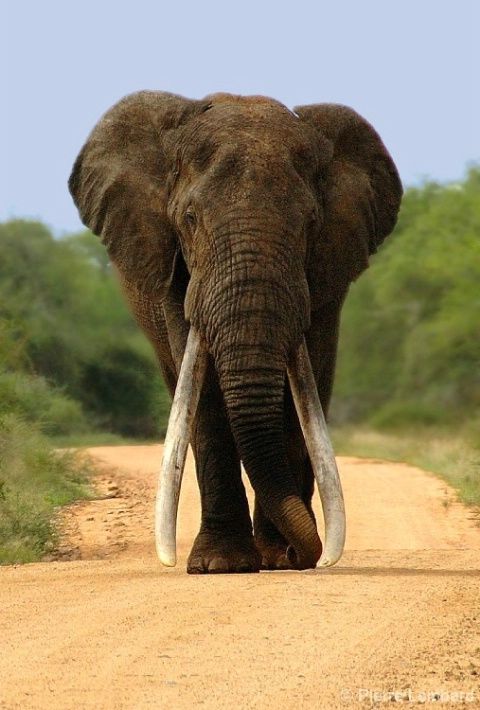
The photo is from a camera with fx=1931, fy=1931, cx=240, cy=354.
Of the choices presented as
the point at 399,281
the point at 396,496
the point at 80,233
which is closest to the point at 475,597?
the point at 396,496

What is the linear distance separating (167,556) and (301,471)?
1.64 metres

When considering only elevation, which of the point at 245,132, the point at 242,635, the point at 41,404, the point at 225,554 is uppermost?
the point at 41,404

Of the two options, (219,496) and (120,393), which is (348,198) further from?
(120,393)

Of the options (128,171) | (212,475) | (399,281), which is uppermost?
(399,281)

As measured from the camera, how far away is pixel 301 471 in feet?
34.6

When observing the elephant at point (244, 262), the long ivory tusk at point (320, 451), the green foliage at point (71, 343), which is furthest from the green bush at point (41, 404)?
the long ivory tusk at point (320, 451)

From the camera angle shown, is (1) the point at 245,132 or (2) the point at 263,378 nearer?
(2) the point at 263,378

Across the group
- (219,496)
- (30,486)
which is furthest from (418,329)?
(219,496)

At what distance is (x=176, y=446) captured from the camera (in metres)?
9.49

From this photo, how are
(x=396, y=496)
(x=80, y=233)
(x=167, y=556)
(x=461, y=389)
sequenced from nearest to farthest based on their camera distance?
1. (x=167, y=556)
2. (x=396, y=496)
3. (x=461, y=389)
4. (x=80, y=233)

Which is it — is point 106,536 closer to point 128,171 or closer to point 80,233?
point 128,171

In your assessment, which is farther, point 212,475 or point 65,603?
point 212,475

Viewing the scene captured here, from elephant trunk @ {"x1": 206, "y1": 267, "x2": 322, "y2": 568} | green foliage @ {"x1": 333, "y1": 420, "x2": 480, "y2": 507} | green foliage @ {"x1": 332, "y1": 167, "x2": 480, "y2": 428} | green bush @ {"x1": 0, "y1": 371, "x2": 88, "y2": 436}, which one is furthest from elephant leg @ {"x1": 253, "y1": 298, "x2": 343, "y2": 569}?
green foliage @ {"x1": 332, "y1": 167, "x2": 480, "y2": 428}

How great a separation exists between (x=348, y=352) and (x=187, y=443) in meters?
24.3
